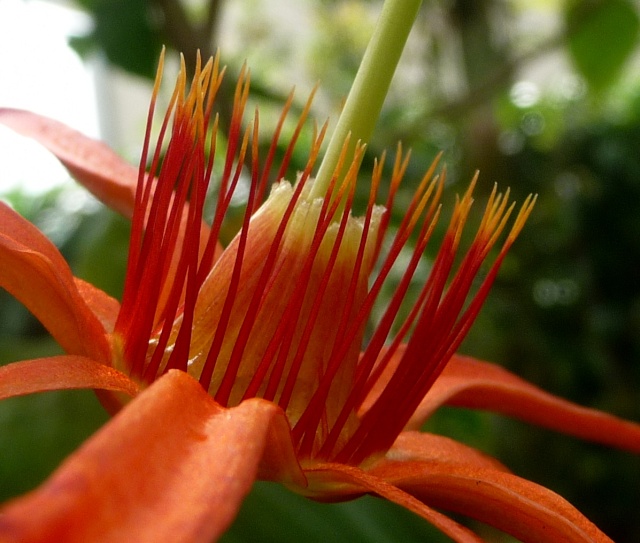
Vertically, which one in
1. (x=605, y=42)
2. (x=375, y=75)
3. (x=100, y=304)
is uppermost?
(x=605, y=42)

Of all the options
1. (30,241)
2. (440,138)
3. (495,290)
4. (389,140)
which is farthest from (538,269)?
(30,241)

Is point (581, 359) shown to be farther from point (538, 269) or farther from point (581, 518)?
point (581, 518)

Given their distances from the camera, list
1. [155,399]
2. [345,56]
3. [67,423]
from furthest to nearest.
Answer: [345,56], [67,423], [155,399]

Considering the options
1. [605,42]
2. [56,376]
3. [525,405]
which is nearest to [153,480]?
[56,376]

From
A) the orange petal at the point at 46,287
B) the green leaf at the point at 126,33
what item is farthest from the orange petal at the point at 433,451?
the green leaf at the point at 126,33

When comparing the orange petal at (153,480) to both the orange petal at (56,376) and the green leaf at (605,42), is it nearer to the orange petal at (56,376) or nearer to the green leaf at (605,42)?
the orange petal at (56,376)

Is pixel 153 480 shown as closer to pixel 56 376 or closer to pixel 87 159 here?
pixel 56 376

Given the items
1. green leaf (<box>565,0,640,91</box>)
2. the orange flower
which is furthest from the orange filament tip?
green leaf (<box>565,0,640,91</box>)
